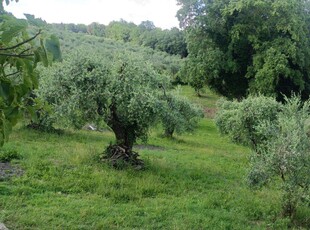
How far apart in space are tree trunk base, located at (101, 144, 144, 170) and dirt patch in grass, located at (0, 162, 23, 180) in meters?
3.00

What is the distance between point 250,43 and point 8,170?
29.1 meters

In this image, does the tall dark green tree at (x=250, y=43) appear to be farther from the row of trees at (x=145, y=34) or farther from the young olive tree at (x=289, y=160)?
the row of trees at (x=145, y=34)

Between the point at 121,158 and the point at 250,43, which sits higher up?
the point at 250,43

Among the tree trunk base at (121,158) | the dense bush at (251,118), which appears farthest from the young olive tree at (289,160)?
the dense bush at (251,118)

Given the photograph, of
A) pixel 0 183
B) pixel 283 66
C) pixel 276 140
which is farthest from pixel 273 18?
pixel 0 183

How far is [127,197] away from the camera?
32.7ft

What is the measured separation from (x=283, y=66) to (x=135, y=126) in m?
20.4

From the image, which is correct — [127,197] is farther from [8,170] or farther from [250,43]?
[250,43]

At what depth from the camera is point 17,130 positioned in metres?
18.8

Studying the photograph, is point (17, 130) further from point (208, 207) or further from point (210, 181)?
point (208, 207)

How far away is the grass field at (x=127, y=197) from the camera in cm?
821

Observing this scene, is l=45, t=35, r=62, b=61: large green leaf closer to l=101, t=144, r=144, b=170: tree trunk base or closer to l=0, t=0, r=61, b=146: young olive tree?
l=0, t=0, r=61, b=146: young olive tree

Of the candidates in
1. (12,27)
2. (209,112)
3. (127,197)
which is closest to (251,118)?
(127,197)

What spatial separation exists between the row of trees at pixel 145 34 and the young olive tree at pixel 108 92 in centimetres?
4990
